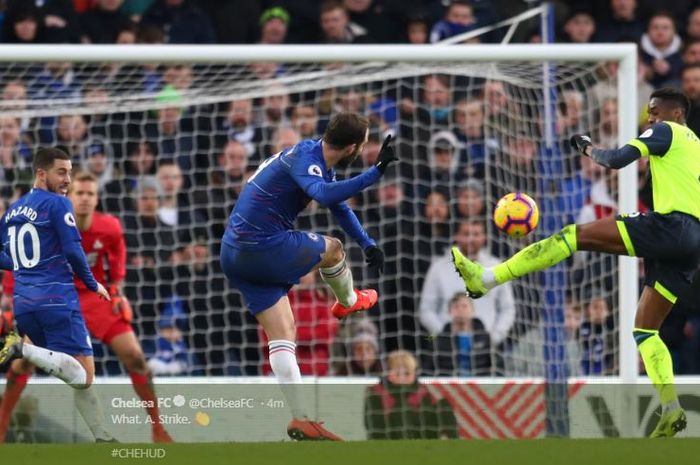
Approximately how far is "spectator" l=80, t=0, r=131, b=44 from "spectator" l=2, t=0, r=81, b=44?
114mm

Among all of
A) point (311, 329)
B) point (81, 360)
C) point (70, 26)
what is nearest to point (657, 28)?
point (311, 329)

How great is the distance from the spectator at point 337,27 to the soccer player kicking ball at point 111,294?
399 centimetres

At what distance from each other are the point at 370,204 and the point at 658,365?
450 cm

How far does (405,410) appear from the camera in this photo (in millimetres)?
11039

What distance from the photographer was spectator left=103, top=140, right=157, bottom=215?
12.6 m

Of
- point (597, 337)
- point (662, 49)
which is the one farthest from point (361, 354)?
point (662, 49)

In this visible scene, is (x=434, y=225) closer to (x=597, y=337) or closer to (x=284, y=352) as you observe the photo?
(x=597, y=337)

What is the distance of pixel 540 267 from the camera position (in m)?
8.87

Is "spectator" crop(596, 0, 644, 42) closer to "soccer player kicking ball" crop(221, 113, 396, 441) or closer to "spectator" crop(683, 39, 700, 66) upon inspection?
"spectator" crop(683, 39, 700, 66)

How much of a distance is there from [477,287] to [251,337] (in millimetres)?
4363

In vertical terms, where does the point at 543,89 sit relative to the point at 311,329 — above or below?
above

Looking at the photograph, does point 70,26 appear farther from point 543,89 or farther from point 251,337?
point 543,89

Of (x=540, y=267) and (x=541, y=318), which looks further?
(x=541, y=318)

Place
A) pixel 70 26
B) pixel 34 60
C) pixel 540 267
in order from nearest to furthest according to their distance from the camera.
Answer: pixel 540 267 < pixel 34 60 < pixel 70 26
